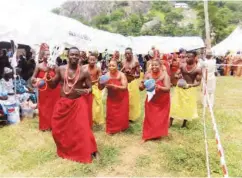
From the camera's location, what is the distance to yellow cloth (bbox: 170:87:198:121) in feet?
27.1

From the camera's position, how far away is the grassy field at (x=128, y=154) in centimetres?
560

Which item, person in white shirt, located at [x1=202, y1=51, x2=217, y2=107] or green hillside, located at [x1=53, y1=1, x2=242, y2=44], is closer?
person in white shirt, located at [x1=202, y1=51, x2=217, y2=107]

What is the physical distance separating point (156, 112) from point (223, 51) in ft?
66.6

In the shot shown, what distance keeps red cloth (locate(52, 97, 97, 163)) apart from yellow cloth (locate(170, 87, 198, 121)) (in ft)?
10.1

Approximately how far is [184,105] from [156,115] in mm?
1564

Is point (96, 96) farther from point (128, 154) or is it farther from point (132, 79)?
point (128, 154)

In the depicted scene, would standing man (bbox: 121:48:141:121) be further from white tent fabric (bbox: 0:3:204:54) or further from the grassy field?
white tent fabric (bbox: 0:3:204:54)

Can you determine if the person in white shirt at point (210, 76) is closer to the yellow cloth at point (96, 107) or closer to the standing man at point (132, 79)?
the standing man at point (132, 79)

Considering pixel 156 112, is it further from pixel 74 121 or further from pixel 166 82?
pixel 74 121

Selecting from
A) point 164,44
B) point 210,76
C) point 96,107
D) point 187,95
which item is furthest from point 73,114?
point 164,44

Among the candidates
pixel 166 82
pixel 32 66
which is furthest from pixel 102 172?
pixel 32 66

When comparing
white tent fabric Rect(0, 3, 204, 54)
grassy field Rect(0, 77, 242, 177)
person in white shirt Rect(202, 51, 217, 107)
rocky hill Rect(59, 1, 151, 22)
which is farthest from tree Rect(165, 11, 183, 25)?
grassy field Rect(0, 77, 242, 177)

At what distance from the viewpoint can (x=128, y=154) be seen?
645 cm

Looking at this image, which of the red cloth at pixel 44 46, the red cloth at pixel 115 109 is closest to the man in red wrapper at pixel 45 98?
the red cloth at pixel 44 46
